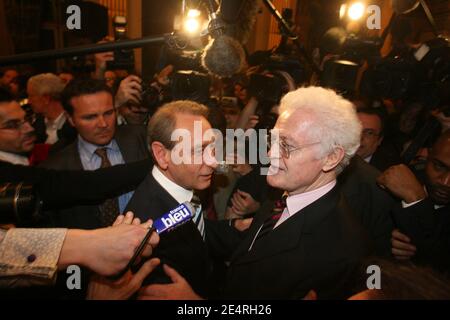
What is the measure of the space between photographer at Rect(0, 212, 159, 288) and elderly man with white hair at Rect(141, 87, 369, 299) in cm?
36

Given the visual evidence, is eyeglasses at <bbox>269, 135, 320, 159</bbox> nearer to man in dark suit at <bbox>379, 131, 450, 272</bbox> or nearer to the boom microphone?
the boom microphone

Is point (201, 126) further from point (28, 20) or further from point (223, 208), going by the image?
point (28, 20)

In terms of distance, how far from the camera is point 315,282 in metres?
1.37

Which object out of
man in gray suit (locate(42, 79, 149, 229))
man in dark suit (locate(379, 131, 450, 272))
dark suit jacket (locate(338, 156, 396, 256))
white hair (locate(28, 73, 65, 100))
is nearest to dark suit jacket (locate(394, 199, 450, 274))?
man in dark suit (locate(379, 131, 450, 272))

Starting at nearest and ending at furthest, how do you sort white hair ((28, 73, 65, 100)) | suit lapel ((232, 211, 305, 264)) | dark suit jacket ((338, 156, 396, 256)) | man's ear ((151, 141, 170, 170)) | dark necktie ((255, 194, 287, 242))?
suit lapel ((232, 211, 305, 264)), dark necktie ((255, 194, 287, 242)), man's ear ((151, 141, 170, 170)), dark suit jacket ((338, 156, 396, 256)), white hair ((28, 73, 65, 100))

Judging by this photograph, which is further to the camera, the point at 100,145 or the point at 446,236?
the point at 100,145

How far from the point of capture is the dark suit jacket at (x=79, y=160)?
2205 mm

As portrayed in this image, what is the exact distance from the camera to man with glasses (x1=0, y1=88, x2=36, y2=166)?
7.56 feet

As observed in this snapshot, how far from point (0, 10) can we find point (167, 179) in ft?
26.7

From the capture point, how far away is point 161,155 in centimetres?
186

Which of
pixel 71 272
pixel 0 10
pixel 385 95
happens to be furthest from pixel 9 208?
pixel 0 10

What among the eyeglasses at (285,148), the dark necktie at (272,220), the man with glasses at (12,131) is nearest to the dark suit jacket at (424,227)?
the dark necktie at (272,220)

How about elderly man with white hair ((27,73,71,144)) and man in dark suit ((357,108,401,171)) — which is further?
elderly man with white hair ((27,73,71,144))

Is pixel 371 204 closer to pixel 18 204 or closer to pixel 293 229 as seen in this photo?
pixel 293 229
